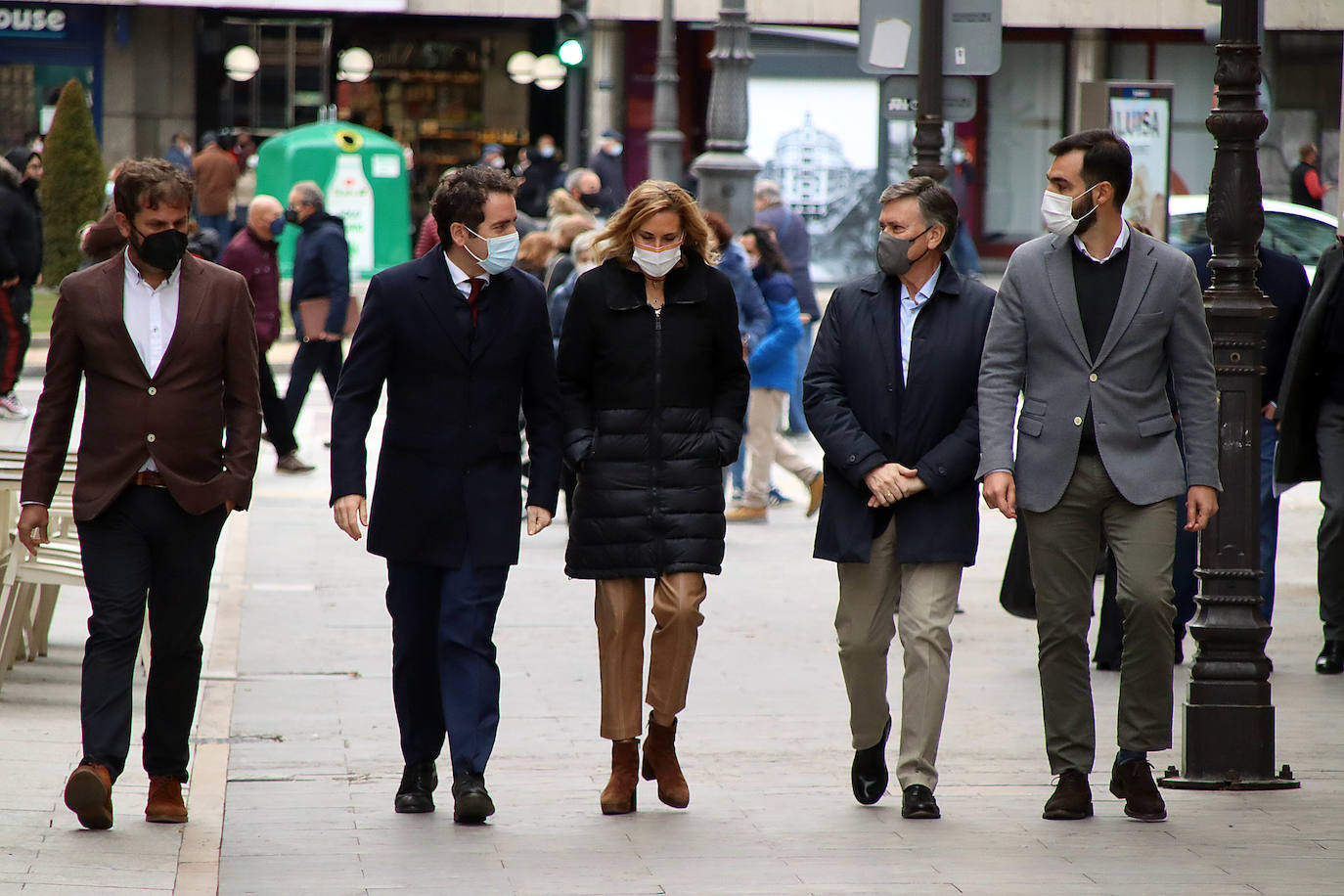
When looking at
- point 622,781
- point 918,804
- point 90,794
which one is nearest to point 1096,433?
point 918,804

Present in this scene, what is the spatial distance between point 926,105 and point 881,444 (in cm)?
372

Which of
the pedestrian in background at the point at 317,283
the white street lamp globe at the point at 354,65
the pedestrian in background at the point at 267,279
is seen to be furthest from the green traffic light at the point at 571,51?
the white street lamp globe at the point at 354,65

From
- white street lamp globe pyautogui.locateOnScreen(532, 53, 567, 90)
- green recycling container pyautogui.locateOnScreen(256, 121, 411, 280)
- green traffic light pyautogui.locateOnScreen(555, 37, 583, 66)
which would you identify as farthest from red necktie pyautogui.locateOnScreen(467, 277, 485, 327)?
white street lamp globe pyautogui.locateOnScreen(532, 53, 567, 90)

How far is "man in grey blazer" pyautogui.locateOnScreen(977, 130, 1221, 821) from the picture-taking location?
5906mm

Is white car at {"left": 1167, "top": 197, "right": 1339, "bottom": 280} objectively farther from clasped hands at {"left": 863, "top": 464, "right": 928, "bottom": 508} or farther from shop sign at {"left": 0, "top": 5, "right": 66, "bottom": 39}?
shop sign at {"left": 0, "top": 5, "right": 66, "bottom": 39}

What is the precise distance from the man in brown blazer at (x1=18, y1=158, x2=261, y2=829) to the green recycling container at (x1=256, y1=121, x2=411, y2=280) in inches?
859

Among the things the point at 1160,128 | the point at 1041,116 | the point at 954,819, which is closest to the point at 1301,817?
the point at 954,819

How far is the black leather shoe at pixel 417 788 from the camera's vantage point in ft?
19.9

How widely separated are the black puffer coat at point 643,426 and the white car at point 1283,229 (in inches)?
462

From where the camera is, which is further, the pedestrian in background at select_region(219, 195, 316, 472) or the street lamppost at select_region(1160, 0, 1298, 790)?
the pedestrian in background at select_region(219, 195, 316, 472)

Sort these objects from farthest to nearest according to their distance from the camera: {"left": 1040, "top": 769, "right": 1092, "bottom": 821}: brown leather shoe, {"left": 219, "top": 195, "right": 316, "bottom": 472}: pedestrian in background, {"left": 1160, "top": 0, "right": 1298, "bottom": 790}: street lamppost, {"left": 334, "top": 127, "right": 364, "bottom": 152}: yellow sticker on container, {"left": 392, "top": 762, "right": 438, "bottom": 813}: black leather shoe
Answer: {"left": 334, "top": 127, "right": 364, "bottom": 152}: yellow sticker on container → {"left": 219, "top": 195, "right": 316, "bottom": 472}: pedestrian in background → {"left": 1160, "top": 0, "right": 1298, "bottom": 790}: street lamppost → {"left": 392, "top": 762, "right": 438, "bottom": 813}: black leather shoe → {"left": 1040, "top": 769, "right": 1092, "bottom": 821}: brown leather shoe

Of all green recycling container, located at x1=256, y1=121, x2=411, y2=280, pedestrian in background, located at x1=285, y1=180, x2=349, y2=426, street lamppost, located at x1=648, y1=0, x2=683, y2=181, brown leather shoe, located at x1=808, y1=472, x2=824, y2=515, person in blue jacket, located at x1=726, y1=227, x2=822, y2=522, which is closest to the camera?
brown leather shoe, located at x1=808, y1=472, x2=824, y2=515

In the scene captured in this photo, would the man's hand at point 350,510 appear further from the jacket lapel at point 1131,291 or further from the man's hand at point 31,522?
the jacket lapel at point 1131,291

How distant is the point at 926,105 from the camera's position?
9523mm
